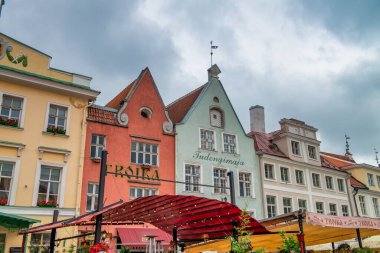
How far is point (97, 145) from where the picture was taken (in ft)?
70.7

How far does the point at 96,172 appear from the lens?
20875mm

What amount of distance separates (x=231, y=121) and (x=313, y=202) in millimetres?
10038

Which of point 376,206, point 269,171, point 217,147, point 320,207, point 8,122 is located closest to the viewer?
point 8,122

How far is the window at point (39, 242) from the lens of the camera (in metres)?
17.9

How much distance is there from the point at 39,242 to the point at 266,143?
1994 centimetres

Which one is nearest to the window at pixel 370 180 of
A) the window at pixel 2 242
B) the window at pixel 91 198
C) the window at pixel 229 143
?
the window at pixel 229 143

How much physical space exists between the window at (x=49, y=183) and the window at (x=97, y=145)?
84.9 inches

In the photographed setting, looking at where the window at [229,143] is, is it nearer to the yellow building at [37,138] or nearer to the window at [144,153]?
the window at [144,153]

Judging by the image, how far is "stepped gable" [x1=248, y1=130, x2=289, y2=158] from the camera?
30378 mm

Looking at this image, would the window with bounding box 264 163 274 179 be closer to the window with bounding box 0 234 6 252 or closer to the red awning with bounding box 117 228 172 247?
the red awning with bounding box 117 228 172 247

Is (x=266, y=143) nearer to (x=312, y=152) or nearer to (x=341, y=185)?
(x=312, y=152)

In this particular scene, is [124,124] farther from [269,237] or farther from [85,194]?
[269,237]

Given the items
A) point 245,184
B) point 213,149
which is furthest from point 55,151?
point 245,184

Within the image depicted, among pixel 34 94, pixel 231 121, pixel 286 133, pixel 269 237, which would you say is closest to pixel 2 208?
pixel 34 94
